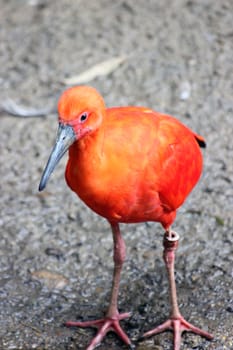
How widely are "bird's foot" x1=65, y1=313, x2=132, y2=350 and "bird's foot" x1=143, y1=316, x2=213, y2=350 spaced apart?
125 mm

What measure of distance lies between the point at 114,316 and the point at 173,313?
32cm

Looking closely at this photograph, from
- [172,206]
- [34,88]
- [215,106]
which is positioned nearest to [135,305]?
[172,206]

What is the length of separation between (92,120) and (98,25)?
11.9 feet

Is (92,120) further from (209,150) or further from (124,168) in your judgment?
(209,150)

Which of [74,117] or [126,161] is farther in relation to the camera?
[126,161]

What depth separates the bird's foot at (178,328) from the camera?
4320 mm

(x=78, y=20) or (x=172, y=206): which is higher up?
(x=172, y=206)

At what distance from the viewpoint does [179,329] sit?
435 centimetres

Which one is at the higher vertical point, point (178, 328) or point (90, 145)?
point (90, 145)

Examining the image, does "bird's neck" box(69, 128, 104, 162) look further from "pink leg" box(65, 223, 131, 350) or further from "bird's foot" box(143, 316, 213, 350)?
"bird's foot" box(143, 316, 213, 350)

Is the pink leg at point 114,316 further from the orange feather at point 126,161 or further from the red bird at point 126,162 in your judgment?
the orange feather at point 126,161

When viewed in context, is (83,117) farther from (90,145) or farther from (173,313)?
(173,313)

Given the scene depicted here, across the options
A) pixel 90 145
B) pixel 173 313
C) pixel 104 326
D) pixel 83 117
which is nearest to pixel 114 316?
pixel 104 326

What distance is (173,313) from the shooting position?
14.5ft
